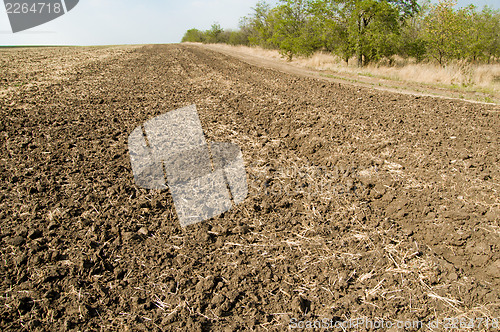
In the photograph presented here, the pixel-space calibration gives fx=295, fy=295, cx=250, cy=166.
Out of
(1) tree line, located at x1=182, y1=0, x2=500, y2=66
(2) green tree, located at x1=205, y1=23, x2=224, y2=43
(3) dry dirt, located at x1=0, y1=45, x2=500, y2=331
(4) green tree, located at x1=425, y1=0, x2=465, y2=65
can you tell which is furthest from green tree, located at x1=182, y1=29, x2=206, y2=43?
(3) dry dirt, located at x1=0, y1=45, x2=500, y2=331

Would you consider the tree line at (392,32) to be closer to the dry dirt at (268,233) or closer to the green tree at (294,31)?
the green tree at (294,31)

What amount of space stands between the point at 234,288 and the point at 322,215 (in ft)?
4.98

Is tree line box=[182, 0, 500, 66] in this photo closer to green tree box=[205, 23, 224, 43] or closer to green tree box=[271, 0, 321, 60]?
green tree box=[271, 0, 321, 60]

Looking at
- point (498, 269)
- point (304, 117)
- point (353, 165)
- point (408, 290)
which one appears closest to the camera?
point (408, 290)

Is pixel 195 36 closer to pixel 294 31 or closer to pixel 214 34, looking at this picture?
pixel 214 34

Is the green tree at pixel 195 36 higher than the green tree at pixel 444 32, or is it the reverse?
the green tree at pixel 195 36

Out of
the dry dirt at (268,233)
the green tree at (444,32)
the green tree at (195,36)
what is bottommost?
the dry dirt at (268,233)

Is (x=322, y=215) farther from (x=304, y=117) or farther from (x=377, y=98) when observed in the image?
(x=377, y=98)

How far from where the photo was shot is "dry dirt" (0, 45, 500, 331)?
2.45 m

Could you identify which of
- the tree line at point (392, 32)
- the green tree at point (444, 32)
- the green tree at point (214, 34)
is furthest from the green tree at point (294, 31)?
the green tree at point (214, 34)

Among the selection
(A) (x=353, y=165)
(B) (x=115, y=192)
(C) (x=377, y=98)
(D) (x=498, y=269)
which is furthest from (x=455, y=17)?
(B) (x=115, y=192)

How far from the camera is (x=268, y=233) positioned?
3.36 meters

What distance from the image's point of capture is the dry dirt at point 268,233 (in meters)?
2.45

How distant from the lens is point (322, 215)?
3.64 m
